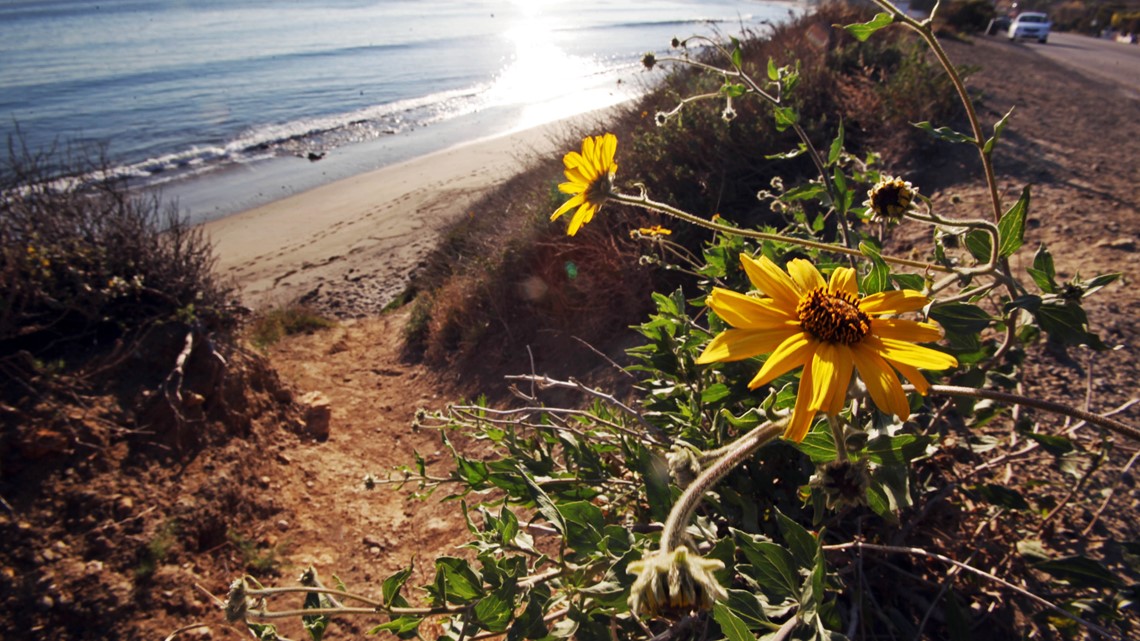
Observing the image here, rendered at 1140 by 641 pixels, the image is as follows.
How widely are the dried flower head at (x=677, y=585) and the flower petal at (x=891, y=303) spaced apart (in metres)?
0.57

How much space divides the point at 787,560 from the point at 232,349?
5103 millimetres

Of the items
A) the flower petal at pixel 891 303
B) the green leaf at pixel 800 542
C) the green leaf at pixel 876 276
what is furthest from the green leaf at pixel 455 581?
the green leaf at pixel 876 276

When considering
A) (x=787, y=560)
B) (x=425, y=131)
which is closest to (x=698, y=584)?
(x=787, y=560)

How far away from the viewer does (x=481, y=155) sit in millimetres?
15852

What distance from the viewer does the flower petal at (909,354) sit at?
1.02 meters

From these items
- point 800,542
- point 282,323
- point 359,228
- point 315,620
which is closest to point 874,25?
point 800,542

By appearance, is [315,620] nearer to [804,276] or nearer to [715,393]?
[715,393]

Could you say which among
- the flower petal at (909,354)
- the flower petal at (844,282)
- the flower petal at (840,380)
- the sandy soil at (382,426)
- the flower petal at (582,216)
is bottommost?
the sandy soil at (382,426)

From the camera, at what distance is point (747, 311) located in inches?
44.4

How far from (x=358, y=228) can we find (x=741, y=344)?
11.7 m

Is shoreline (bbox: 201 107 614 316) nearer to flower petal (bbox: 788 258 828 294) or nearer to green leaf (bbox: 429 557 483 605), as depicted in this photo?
green leaf (bbox: 429 557 483 605)

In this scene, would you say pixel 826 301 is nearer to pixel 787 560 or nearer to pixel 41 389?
pixel 787 560

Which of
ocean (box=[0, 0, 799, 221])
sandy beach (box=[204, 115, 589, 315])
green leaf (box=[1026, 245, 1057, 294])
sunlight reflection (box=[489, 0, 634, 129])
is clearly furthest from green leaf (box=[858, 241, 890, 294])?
sunlight reflection (box=[489, 0, 634, 129])

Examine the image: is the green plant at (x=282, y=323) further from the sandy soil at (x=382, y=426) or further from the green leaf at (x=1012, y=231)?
the green leaf at (x=1012, y=231)
